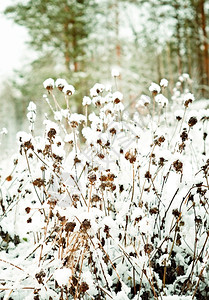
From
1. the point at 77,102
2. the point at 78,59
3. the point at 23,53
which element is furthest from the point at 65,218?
the point at 23,53

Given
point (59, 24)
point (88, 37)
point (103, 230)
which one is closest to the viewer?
point (103, 230)

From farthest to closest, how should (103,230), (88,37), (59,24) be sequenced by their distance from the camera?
1. (88,37)
2. (59,24)
3. (103,230)

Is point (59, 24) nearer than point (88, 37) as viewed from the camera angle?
Yes

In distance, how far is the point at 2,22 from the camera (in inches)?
435

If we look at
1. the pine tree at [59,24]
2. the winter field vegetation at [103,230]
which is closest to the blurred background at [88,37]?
the pine tree at [59,24]

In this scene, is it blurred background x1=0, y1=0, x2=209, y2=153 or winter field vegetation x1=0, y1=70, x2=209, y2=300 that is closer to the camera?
winter field vegetation x1=0, y1=70, x2=209, y2=300

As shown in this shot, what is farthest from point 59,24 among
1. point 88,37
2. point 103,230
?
point 103,230

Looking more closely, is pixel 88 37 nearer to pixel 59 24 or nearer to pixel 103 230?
Result: pixel 59 24

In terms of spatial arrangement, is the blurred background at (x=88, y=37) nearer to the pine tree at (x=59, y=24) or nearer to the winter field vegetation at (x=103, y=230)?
the pine tree at (x=59, y=24)

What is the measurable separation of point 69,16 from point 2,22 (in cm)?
287

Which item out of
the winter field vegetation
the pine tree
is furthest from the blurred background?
the winter field vegetation

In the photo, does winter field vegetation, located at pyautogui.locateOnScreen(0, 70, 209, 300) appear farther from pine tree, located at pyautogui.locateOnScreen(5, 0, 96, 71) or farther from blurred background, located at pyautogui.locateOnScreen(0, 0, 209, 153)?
pine tree, located at pyautogui.locateOnScreen(5, 0, 96, 71)

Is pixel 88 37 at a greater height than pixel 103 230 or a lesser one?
greater

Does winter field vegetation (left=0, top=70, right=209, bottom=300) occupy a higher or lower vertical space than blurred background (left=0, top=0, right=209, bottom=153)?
lower
